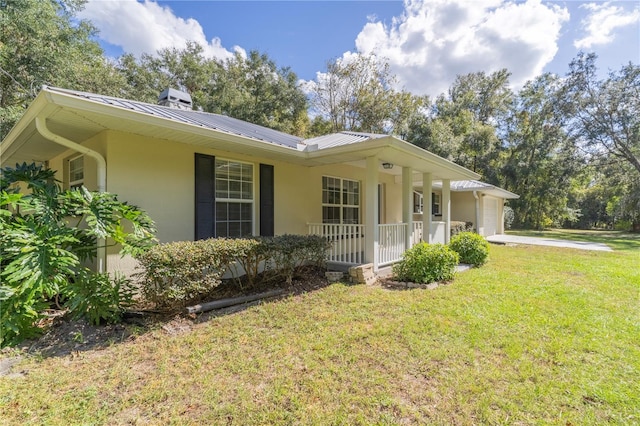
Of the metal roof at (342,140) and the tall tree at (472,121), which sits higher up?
the tall tree at (472,121)

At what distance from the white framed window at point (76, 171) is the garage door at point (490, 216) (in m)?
18.0

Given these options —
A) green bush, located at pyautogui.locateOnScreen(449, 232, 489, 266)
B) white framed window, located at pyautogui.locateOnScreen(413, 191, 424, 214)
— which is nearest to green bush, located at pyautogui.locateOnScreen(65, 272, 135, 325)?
green bush, located at pyautogui.locateOnScreen(449, 232, 489, 266)

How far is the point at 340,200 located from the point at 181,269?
214 inches

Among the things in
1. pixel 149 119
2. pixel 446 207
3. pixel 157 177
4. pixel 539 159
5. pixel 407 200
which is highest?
pixel 539 159

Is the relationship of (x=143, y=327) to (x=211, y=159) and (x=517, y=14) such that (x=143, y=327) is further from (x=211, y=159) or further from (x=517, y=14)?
(x=517, y=14)

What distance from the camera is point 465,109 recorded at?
81.9 ft

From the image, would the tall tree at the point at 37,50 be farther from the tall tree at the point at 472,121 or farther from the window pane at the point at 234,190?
the tall tree at the point at 472,121

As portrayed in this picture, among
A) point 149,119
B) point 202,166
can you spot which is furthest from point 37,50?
point 149,119

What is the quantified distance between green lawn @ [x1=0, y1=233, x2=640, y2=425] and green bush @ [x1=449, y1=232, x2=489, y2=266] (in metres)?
3.27

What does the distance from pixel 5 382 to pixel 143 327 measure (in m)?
1.29

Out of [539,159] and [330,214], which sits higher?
[539,159]

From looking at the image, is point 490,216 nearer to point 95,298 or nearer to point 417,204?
point 417,204

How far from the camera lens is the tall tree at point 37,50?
10438mm

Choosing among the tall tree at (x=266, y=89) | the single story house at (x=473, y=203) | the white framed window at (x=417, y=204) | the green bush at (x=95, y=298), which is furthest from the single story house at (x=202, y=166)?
the tall tree at (x=266, y=89)
